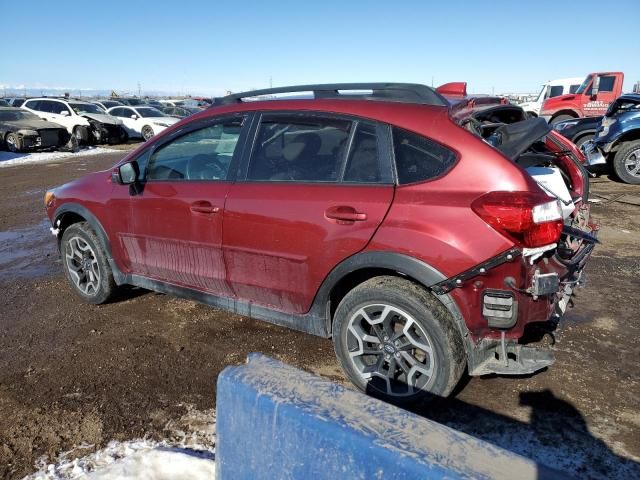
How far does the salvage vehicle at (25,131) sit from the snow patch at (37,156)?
1.10 feet

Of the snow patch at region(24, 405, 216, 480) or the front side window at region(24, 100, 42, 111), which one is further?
the front side window at region(24, 100, 42, 111)

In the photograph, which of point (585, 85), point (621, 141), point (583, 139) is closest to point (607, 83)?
point (585, 85)

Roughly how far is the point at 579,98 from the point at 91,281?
20.1m

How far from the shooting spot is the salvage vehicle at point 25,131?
663 inches

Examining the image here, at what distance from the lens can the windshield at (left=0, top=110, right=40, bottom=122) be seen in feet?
56.0

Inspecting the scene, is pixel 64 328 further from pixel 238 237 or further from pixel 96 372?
pixel 238 237

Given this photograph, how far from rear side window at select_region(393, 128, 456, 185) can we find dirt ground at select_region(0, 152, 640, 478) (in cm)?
130

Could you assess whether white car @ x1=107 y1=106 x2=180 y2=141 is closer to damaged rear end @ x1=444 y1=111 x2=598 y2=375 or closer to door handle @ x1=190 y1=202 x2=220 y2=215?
door handle @ x1=190 y1=202 x2=220 y2=215

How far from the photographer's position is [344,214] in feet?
9.28

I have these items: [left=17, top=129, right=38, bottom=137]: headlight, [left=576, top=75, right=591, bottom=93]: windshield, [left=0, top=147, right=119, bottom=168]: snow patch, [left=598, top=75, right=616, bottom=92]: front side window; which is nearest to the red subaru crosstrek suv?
[left=0, top=147, right=119, bottom=168]: snow patch

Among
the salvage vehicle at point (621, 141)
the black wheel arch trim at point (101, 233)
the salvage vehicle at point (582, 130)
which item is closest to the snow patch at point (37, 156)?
the black wheel arch trim at point (101, 233)

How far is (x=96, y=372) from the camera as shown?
338 cm

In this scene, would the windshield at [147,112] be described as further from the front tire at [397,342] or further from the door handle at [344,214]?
the front tire at [397,342]

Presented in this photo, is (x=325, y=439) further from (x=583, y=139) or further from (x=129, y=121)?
(x=129, y=121)
